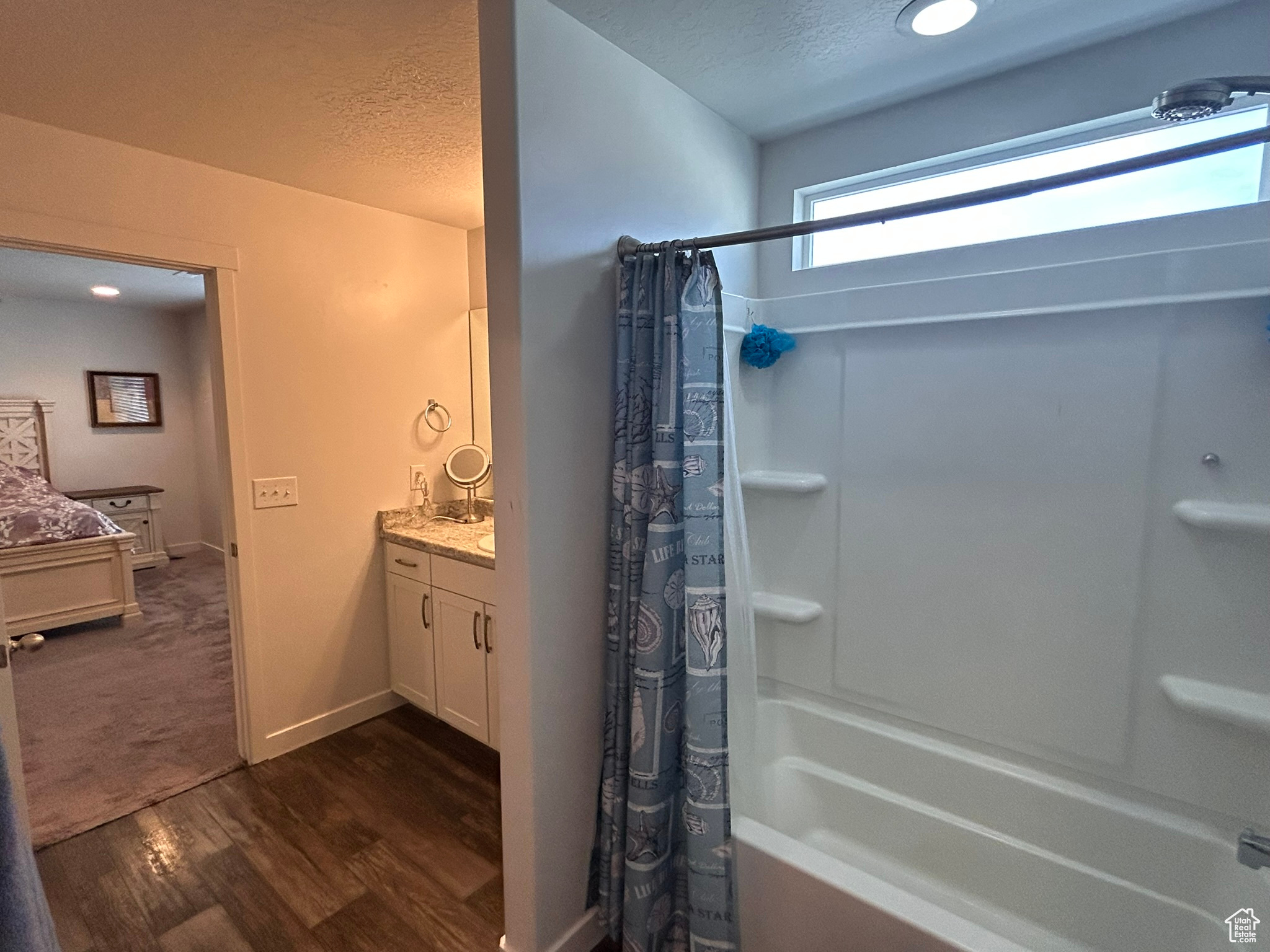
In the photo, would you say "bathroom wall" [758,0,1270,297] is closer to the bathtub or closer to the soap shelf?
the soap shelf

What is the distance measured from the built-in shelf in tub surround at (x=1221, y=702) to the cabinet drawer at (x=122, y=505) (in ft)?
22.1

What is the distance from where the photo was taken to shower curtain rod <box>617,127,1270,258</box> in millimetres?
1016

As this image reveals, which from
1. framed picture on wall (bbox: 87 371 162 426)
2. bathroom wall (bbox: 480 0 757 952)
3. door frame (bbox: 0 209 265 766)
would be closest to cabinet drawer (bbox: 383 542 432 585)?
door frame (bbox: 0 209 265 766)

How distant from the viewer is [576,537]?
1569 millimetres

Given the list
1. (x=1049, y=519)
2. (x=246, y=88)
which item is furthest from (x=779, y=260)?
(x=246, y=88)

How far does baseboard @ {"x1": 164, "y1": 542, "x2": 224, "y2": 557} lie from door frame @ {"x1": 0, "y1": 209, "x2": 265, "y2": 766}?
4047mm

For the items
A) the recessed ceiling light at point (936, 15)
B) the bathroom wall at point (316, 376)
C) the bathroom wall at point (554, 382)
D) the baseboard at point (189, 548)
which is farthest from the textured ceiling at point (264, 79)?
the baseboard at point (189, 548)

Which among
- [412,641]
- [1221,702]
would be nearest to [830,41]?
[1221,702]

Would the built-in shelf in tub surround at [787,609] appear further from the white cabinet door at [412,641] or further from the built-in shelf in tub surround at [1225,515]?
the white cabinet door at [412,641]

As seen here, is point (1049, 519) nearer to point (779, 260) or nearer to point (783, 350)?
point (783, 350)

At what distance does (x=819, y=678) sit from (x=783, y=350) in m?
1.13

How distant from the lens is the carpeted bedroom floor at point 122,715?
7.45 ft

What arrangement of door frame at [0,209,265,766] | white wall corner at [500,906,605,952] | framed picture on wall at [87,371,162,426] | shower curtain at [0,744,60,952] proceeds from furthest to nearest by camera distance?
framed picture on wall at [87,371,162,426] < door frame at [0,209,265,766] < white wall corner at [500,906,605,952] < shower curtain at [0,744,60,952]

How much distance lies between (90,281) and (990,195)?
5.57 meters
